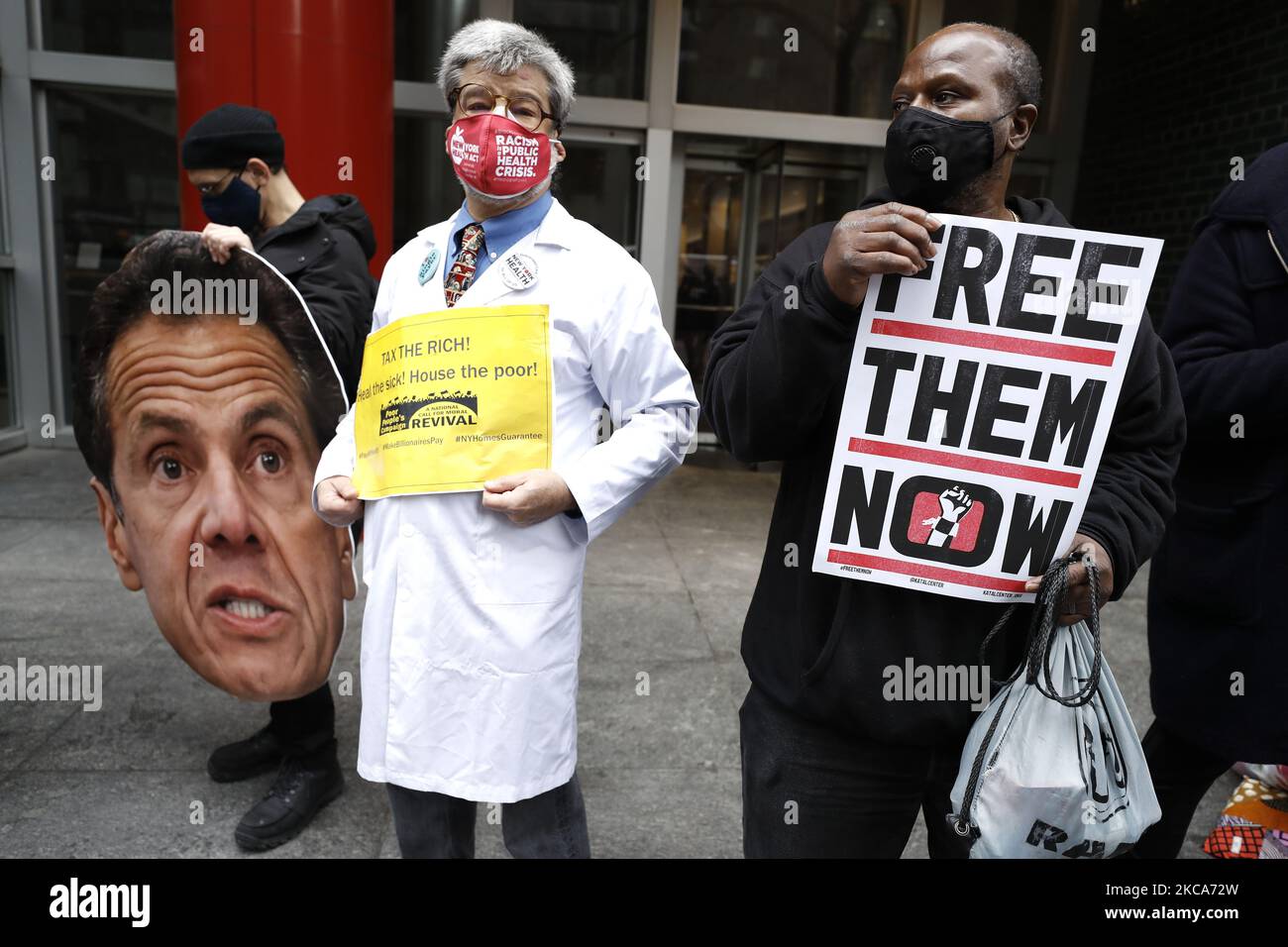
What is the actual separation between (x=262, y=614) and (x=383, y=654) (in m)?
0.64

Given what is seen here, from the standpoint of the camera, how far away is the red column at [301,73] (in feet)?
18.4

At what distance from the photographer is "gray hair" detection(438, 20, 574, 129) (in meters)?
1.91

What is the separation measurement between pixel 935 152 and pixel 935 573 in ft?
2.16

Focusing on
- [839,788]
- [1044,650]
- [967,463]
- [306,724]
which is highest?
[967,463]

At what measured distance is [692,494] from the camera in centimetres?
729

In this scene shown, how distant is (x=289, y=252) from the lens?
8.35 feet

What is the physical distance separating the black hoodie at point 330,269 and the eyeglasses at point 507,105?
778mm

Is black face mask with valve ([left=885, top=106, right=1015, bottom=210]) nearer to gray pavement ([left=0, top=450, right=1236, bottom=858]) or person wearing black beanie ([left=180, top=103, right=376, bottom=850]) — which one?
person wearing black beanie ([left=180, top=103, right=376, bottom=850])

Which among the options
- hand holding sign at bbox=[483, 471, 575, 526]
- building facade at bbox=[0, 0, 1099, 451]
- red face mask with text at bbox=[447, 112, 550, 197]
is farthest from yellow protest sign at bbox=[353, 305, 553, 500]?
building facade at bbox=[0, 0, 1099, 451]

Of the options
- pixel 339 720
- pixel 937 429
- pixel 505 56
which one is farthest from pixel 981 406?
pixel 339 720

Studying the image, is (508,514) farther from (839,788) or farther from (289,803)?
(289,803)

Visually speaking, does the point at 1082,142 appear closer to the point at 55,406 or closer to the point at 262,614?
the point at 262,614

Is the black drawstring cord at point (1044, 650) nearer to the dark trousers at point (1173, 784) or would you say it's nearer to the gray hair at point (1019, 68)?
the gray hair at point (1019, 68)

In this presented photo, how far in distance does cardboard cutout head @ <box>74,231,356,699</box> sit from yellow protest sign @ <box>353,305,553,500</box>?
588 mm
